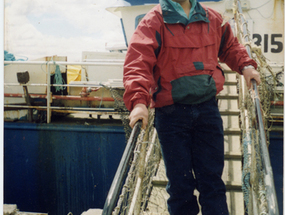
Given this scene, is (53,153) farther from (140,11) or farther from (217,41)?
(217,41)

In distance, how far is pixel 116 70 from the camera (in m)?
6.09

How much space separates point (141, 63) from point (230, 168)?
195cm

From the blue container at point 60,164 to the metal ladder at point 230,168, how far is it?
2.04 metres

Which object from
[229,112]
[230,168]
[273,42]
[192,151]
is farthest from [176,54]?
[273,42]

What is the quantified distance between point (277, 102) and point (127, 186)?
13.1 ft

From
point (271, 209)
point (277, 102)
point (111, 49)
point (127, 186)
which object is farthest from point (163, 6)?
point (111, 49)

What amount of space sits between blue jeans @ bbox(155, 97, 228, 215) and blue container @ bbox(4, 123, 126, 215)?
10.4 feet

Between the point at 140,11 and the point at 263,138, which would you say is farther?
the point at 140,11

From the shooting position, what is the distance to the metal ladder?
2680mm

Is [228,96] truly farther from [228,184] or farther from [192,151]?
[192,151]

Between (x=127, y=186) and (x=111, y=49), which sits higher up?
(x=111, y=49)

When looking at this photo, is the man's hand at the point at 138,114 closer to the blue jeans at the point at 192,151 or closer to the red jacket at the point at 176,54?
the red jacket at the point at 176,54

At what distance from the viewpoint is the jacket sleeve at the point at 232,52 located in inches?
83.7

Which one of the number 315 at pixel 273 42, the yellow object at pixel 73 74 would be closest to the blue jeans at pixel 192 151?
the number 315 at pixel 273 42
